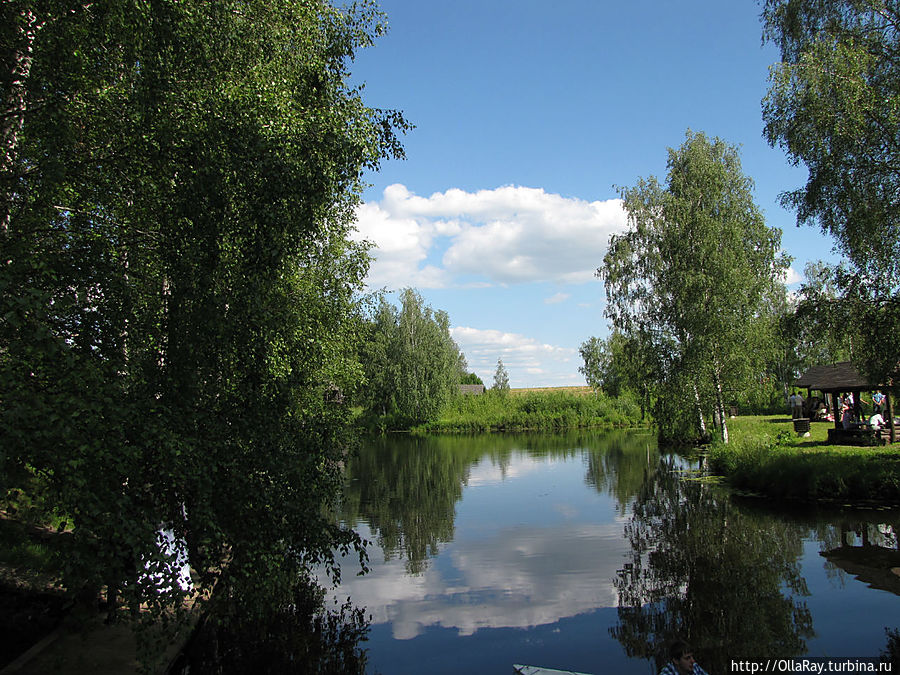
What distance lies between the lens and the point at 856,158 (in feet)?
50.9

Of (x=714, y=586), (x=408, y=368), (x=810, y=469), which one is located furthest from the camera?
(x=408, y=368)

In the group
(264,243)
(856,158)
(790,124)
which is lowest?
(264,243)

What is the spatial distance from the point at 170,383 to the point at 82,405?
1779mm

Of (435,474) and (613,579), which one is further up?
(613,579)

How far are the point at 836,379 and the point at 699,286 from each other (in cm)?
1159

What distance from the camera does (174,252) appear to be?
8.27m

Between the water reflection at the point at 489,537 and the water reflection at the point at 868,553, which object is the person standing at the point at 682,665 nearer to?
the water reflection at the point at 489,537

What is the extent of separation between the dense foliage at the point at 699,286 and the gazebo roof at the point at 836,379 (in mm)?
5035

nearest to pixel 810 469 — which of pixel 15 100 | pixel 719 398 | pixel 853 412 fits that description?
pixel 719 398

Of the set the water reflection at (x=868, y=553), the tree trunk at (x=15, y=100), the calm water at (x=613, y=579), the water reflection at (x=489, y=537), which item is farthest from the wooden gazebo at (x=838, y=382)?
the tree trunk at (x=15, y=100)

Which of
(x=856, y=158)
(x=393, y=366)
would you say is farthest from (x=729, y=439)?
(x=393, y=366)

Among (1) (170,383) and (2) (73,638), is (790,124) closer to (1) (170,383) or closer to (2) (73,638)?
(1) (170,383)

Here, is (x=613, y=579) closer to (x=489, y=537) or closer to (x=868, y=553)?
(x=489, y=537)

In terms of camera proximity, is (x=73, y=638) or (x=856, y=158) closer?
(x=73, y=638)
